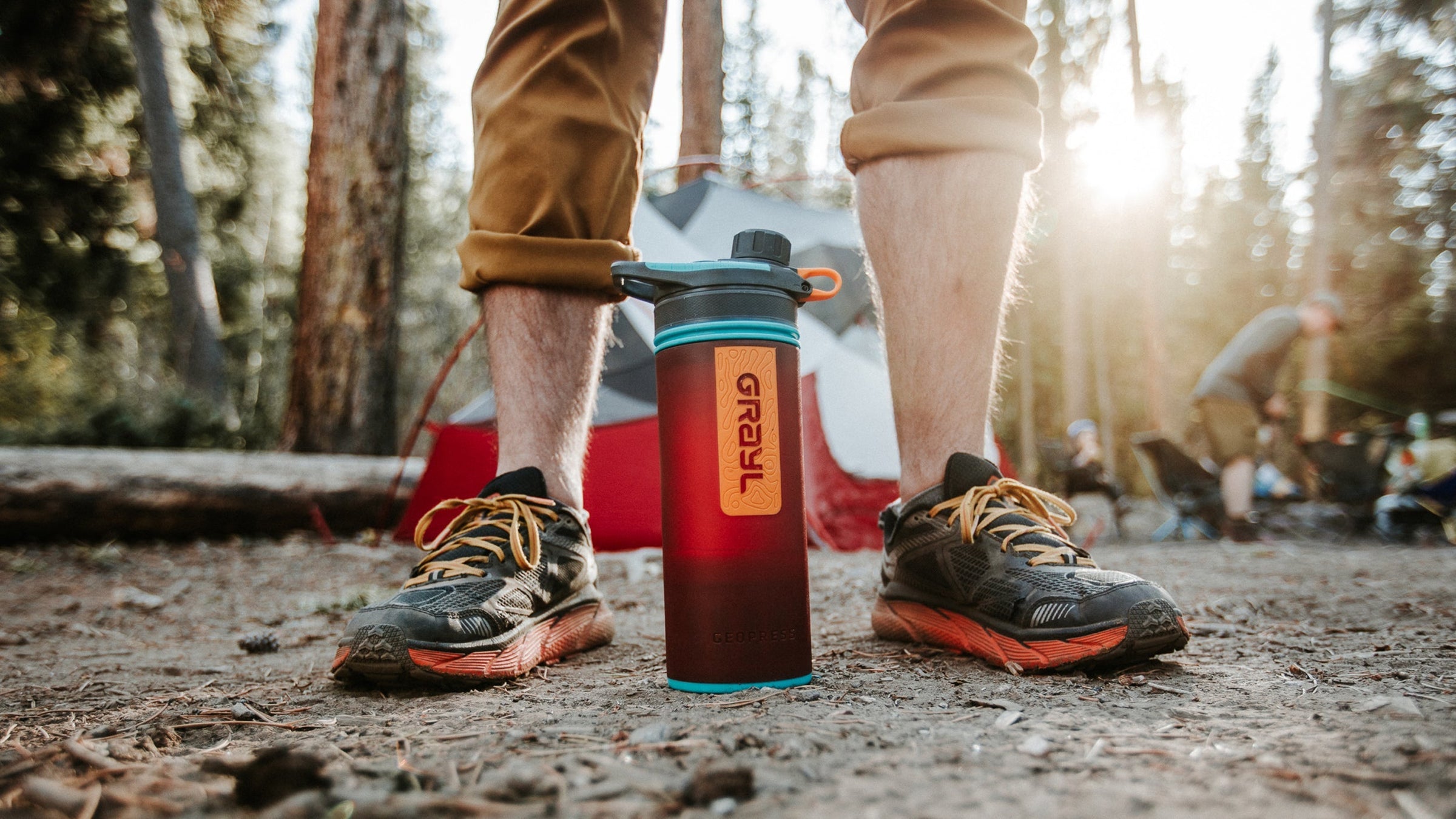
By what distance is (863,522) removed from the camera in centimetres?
382

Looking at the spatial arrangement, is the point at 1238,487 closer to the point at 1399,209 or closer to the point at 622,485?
the point at 622,485

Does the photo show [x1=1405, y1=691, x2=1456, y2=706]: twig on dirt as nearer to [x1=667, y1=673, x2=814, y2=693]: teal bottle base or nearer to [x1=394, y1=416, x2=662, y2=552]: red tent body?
[x1=667, y1=673, x2=814, y2=693]: teal bottle base

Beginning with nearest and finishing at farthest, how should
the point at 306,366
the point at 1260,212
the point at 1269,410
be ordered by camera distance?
1. the point at 306,366
2. the point at 1269,410
3. the point at 1260,212

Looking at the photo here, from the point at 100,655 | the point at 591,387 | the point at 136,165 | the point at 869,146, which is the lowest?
the point at 100,655

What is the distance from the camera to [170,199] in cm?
862

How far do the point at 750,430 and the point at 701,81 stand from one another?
202 inches

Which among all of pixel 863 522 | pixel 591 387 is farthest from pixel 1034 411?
pixel 591 387

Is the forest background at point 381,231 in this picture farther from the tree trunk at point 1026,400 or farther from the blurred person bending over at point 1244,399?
the blurred person bending over at point 1244,399

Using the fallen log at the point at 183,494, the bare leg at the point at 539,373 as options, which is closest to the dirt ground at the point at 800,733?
the bare leg at the point at 539,373

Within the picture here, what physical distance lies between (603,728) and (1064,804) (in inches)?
18.2

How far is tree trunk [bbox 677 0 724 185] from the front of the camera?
5.62 metres

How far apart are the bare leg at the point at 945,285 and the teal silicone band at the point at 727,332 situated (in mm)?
330

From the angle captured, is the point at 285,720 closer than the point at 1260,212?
Yes

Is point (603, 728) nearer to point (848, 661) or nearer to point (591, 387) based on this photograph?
point (848, 661)
